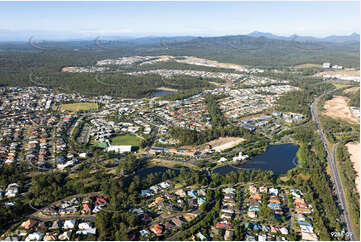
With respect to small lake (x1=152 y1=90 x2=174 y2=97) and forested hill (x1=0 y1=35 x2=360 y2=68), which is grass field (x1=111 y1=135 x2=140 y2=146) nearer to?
small lake (x1=152 y1=90 x2=174 y2=97)

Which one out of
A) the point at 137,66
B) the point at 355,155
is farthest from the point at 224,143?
the point at 137,66

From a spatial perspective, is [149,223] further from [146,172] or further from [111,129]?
[111,129]

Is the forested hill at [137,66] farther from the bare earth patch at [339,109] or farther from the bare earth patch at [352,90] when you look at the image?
the bare earth patch at [352,90]

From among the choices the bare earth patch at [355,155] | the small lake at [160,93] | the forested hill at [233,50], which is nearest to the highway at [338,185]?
the bare earth patch at [355,155]

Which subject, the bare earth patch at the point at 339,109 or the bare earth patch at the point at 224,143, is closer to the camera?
the bare earth patch at the point at 224,143

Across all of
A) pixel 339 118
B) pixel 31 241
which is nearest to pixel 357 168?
pixel 339 118

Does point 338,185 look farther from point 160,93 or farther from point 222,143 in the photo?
point 160,93

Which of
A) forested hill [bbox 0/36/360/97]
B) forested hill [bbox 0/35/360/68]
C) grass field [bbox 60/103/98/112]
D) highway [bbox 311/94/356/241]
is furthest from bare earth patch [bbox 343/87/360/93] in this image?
grass field [bbox 60/103/98/112]
